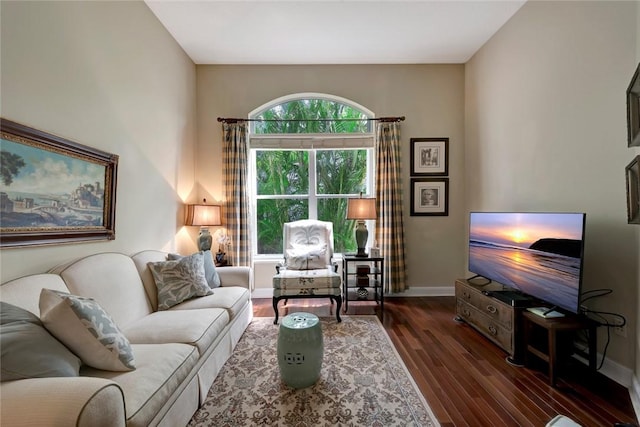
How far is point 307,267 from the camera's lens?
3.24m

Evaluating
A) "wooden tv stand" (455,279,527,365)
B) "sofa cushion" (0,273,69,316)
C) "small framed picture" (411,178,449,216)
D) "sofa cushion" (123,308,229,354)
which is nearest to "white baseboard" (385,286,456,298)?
"wooden tv stand" (455,279,527,365)

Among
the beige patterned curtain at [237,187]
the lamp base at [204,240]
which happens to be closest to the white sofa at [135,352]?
the lamp base at [204,240]

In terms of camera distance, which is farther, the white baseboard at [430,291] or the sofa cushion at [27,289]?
the white baseboard at [430,291]

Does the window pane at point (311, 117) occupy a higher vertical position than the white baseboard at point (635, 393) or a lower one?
higher

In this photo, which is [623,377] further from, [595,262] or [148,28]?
[148,28]

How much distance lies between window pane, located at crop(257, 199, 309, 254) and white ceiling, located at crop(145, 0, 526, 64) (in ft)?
6.43

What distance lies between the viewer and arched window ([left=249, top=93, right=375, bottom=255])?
389cm

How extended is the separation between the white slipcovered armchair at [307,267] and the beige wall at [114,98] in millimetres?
1331

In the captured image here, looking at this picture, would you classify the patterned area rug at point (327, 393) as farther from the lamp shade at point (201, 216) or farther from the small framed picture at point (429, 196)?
the small framed picture at point (429, 196)

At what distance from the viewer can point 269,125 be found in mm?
3881

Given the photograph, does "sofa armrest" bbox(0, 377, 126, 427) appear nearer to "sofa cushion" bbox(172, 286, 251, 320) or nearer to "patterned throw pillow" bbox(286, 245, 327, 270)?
"sofa cushion" bbox(172, 286, 251, 320)

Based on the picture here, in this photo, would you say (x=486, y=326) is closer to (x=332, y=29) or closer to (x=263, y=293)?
(x=263, y=293)

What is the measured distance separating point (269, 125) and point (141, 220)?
2140 mm

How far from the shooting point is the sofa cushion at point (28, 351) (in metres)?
0.97
